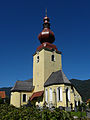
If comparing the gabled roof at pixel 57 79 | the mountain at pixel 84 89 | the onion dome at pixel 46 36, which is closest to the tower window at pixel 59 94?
the gabled roof at pixel 57 79

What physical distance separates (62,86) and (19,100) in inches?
439

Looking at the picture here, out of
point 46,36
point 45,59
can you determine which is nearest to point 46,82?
point 45,59

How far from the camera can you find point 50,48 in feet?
109

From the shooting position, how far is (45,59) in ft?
105

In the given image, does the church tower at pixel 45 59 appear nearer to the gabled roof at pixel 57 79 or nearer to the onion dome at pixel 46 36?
the onion dome at pixel 46 36

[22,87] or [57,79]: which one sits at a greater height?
[57,79]

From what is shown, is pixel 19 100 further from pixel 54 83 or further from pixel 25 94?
pixel 54 83

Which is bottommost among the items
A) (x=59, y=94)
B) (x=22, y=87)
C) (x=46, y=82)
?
(x=59, y=94)

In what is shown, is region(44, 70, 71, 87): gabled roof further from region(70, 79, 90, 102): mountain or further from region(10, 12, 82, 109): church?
region(70, 79, 90, 102): mountain

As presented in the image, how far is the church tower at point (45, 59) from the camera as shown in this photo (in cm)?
3153

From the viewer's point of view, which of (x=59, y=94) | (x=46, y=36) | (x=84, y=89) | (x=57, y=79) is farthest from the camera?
(x=84, y=89)

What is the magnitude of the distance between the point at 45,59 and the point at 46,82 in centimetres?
494

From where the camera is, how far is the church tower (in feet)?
103

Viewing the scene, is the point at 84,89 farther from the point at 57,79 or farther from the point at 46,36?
the point at 57,79
